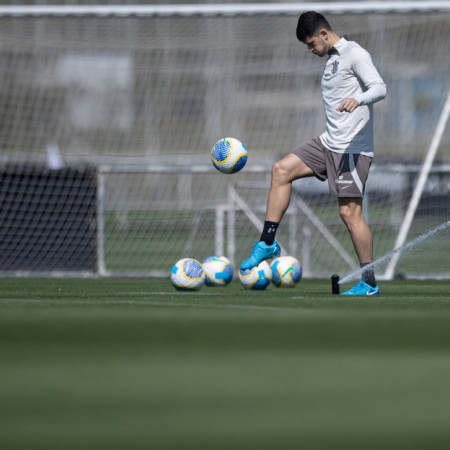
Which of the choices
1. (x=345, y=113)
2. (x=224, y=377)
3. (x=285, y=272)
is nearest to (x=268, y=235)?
(x=285, y=272)

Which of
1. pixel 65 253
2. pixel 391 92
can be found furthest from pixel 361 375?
pixel 391 92

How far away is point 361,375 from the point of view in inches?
111

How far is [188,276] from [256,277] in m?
0.49

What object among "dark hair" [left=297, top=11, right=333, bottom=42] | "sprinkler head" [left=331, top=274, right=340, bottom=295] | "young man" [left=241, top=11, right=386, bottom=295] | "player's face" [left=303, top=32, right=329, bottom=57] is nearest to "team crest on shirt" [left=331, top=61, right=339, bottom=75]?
"young man" [left=241, top=11, right=386, bottom=295]

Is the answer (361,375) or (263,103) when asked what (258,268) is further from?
(263,103)

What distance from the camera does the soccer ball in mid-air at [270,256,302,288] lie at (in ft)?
21.7

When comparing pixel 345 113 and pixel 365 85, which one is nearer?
pixel 365 85

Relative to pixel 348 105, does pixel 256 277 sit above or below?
below

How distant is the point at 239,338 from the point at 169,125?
1015cm

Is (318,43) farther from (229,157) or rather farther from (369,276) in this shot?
(369,276)

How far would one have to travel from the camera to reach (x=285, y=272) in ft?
21.8

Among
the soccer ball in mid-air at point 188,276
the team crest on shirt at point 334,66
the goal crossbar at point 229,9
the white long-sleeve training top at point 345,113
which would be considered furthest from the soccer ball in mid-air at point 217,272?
the goal crossbar at point 229,9

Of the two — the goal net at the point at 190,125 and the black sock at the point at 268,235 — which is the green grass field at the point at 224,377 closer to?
the black sock at the point at 268,235

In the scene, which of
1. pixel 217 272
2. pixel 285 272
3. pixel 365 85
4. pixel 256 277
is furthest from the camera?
pixel 217 272
